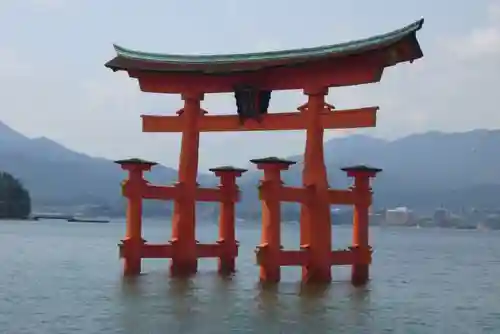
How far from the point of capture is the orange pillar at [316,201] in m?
18.9

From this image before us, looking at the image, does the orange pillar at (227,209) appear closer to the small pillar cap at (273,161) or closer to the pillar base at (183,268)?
the pillar base at (183,268)

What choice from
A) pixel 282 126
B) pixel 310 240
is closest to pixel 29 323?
pixel 310 240

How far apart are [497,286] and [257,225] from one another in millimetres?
125324

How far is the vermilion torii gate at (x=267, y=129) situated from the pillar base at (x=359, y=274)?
0.09 feet

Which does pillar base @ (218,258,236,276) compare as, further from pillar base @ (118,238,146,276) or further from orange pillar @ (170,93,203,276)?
pillar base @ (118,238,146,276)

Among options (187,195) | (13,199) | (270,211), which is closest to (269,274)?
(270,211)

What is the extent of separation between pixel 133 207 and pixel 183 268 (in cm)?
209

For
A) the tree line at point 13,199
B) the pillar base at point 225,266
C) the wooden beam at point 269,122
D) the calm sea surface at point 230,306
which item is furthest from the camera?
the tree line at point 13,199

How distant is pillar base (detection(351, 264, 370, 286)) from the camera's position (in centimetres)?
2047

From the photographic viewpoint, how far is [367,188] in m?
20.2

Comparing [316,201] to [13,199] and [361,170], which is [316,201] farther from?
[13,199]

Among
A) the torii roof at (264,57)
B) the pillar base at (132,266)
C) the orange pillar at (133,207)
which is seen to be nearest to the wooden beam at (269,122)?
the torii roof at (264,57)

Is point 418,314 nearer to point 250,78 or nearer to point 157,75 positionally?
point 250,78

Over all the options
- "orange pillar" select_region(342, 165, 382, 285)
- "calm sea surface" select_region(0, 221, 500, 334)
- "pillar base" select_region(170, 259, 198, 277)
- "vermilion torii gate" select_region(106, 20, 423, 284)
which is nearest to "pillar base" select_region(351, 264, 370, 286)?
"vermilion torii gate" select_region(106, 20, 423, 284)
